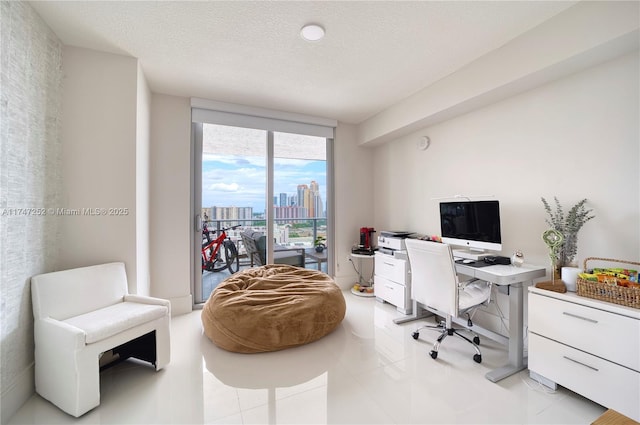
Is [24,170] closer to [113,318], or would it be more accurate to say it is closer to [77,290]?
[77,290]

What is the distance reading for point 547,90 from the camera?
2227mm

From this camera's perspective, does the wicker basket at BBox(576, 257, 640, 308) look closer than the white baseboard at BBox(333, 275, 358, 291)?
Yes

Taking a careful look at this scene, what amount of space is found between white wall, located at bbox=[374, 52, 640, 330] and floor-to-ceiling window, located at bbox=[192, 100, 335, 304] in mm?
1649

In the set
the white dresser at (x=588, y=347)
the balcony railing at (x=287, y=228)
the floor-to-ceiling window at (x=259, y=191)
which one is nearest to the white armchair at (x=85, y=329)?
the floor-to-ceiling window at (x=259, y=191)

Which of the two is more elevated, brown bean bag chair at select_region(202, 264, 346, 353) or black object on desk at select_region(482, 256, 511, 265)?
black object on desk at select_region(482, 256, 511, 265)

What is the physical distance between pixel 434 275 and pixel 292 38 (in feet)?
7.42

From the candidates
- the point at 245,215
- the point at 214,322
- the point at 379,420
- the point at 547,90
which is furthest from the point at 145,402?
the point at 547,90

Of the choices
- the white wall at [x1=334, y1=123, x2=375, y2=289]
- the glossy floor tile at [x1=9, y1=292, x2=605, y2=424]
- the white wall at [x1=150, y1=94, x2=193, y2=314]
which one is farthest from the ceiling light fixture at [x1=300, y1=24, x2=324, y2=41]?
the glossy floor tile at [x1=9, y1=292, x2=605, y2=424]

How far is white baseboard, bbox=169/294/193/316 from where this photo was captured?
10.4 feet

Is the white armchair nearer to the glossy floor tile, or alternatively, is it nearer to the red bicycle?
the glossy floor tile

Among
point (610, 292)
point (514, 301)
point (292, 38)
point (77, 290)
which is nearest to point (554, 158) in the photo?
point (610, 292)

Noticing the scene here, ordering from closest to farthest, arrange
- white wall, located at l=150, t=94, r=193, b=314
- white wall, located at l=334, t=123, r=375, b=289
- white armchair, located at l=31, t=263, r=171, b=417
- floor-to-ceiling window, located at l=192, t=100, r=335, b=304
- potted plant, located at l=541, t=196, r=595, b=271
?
white armchair, located at l=31, t=263, r=171, b=417, potted plant, located at l=541, t=196, r=595, b=271, white wall, located at l=150, t=94, r=193, b=314, floor-to-ceiling window, located at l=192, t=100, r=335, b=304, white wall, located at l=334, t=123, r=375, b=289

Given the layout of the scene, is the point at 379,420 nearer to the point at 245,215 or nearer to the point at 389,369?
the point at 389,369

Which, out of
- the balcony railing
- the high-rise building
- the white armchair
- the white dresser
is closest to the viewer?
the white dresser
